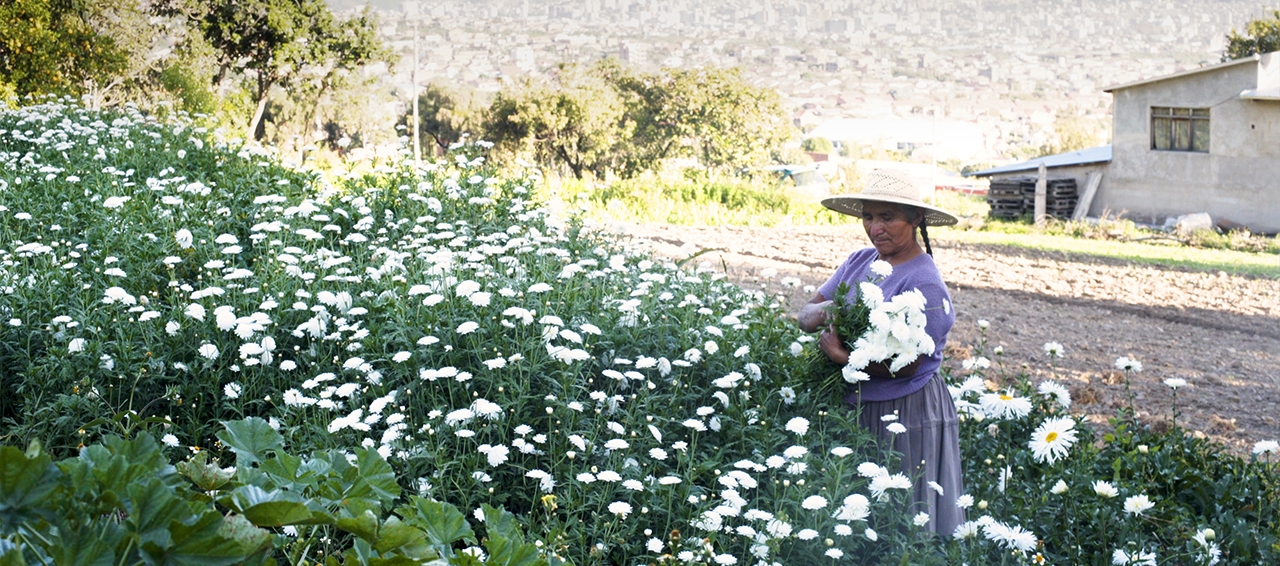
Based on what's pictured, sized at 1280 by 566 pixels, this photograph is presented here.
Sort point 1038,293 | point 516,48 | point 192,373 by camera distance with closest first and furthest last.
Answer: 1. point 192,373
2. point 1038,293
3. point 516,48

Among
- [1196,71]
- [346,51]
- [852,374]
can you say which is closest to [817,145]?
[346,51]

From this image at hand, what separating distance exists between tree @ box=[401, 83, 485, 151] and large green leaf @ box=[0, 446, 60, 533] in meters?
47.8

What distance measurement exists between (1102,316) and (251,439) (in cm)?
1142

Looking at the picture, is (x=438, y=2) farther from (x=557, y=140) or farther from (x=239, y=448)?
(x=239, y=448)

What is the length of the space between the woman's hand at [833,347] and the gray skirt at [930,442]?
237 millimetres

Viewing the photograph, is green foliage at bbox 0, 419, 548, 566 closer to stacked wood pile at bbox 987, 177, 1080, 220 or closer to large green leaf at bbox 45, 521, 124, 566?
large green leaf at bbox 45, 521, 124, 566

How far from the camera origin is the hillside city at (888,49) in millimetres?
98625

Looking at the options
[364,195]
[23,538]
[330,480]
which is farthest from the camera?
[364,195]

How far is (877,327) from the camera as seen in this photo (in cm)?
346

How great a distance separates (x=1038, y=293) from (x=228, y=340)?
1044cm

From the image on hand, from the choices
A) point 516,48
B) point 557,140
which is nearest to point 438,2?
point 516,48

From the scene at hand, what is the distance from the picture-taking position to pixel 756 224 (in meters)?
20.8

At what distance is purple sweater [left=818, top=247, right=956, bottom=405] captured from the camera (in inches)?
146

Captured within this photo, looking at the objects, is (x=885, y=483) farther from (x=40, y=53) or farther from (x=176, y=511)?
(x=40, y=53)
